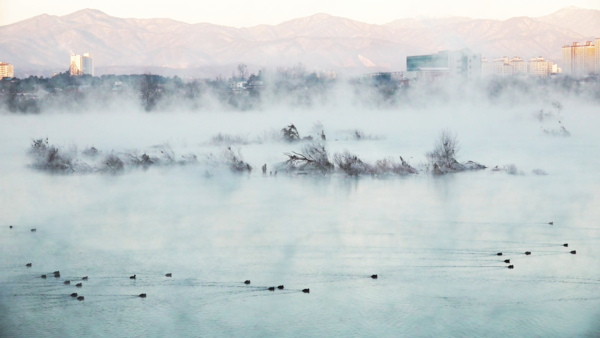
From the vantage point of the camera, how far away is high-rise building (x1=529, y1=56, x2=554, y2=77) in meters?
66.9

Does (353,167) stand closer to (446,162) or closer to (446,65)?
(446,162)

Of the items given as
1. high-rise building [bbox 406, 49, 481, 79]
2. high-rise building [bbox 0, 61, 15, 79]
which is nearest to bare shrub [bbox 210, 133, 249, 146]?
high-rise building [bbox 0, 61, 15, 79]

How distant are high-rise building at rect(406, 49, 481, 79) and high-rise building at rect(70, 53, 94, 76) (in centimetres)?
2972

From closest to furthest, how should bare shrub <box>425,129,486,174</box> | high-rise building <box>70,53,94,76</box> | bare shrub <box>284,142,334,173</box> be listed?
1. bare shrub <box>284,142,334,173</box>
2. bare shrub <box>425,129,486,174</box>
3. high-rise building <box>70,53,94,76</box>

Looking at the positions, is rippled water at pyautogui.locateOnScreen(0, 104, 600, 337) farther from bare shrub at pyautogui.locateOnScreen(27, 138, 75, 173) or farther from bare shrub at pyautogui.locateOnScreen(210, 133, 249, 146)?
bare shrub at pyautogui.locateOnScreen(210, 133, 249, 146)

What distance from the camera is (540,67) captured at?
68.4 metres

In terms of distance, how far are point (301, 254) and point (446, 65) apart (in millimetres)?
61373

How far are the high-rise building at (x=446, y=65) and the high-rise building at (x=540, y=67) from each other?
5.23 m

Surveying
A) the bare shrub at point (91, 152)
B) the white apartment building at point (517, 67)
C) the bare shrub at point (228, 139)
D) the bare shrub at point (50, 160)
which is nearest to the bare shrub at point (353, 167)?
the bare shrub at point (50, 160)

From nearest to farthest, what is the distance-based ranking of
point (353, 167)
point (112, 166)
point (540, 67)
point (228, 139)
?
point (353, 167)
point (112, 166)
point (228, 139)
point (540, 67)

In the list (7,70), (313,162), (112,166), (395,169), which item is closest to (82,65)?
(7,70)

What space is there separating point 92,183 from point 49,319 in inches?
585

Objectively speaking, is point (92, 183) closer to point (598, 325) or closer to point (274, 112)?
point (598, 325)

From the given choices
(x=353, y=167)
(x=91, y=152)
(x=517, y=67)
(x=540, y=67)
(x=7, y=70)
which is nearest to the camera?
(x=353, y=167)
